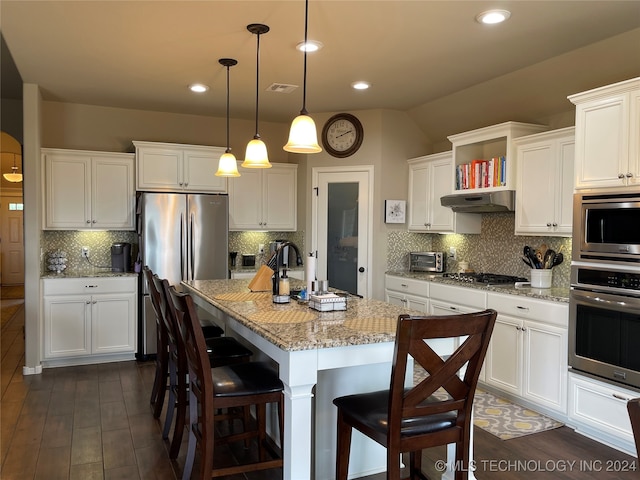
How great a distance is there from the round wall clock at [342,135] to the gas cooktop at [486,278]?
1.81m

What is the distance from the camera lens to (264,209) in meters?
6.07

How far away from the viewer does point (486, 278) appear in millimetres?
4652

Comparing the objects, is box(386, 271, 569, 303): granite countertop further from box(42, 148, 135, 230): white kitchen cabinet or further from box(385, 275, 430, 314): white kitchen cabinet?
box(42, 148, 135, 230): white kitchen cabinet

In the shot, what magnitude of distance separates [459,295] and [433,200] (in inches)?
50.2

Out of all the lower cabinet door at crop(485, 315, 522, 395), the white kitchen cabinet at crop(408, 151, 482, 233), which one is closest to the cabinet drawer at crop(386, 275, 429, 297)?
the white kitchen cabinet at crop(408, 151, 482, 233)

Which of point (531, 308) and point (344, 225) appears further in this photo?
point (344, 225)

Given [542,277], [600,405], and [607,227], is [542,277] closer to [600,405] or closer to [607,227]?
[607,227]

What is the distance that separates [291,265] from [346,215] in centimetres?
94

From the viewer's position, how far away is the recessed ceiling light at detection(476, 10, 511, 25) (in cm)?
297

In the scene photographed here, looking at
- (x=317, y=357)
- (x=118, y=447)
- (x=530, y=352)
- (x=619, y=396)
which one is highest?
(x=317, y=357)

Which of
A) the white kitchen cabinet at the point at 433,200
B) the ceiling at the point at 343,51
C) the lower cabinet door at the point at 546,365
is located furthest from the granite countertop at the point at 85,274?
the lower cabinet door at the point at 546,365

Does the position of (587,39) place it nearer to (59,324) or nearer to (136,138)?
(136,138)

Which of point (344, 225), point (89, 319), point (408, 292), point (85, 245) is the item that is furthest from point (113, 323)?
point (408, 292)

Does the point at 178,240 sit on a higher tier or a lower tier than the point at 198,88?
lower
